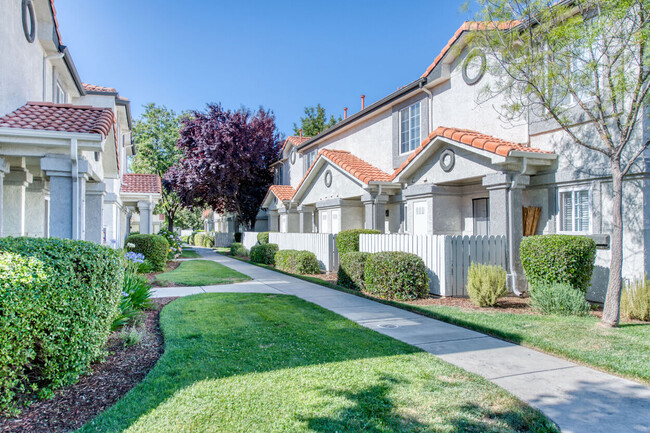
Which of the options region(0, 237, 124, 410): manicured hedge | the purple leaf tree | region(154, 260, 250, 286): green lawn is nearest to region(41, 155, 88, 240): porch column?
region(0, 237, 124, 410): manicured hedge

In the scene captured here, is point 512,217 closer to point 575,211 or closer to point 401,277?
point 575,211

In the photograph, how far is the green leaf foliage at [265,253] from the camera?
763 inches

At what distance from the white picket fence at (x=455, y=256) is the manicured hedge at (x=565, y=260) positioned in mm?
1454

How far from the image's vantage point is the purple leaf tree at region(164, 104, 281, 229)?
26.8 m

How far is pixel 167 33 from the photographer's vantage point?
14.1 meters

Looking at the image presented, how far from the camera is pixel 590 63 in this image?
698cm

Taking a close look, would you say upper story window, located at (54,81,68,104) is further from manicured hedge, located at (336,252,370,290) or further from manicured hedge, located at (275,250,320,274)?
manicured hedge, located at (336,252,370,290)

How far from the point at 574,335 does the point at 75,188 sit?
9585 mm

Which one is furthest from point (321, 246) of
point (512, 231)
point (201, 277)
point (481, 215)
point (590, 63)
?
point (590, 63)

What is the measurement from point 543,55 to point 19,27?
11196 mm

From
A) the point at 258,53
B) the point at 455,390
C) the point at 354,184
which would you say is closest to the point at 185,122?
the point at 258,53

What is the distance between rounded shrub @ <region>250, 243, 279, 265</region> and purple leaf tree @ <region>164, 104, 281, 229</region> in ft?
28.3

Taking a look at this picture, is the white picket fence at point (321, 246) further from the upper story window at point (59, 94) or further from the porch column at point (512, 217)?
the upper story window at point (59, 94)

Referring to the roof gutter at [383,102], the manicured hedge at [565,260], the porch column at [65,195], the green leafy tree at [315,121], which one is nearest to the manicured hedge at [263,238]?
the roof gutter at [383,102]
